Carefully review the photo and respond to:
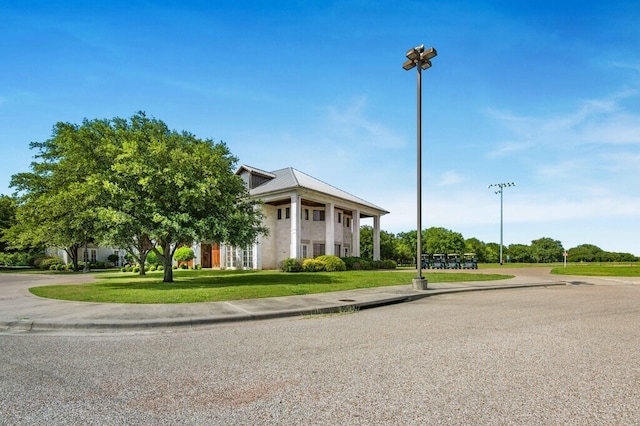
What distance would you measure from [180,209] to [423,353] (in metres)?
13.4

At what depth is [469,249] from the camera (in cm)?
9200

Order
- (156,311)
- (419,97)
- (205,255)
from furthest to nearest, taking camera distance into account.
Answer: (205,255)
(419,97)
(156,311)

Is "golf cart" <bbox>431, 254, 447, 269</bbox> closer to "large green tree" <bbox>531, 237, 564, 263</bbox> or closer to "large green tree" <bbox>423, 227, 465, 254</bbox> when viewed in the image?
"large green tree" <bbox>423, 227, 465, 254</bbox>

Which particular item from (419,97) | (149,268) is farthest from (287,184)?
(419,97)

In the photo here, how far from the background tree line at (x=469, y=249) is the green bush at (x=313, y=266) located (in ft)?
103

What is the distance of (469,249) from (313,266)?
238 ft

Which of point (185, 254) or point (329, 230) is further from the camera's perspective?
point (185, 254)

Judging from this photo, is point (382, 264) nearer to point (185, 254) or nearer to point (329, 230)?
point (329, 230)

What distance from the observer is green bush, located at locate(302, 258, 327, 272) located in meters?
29.5

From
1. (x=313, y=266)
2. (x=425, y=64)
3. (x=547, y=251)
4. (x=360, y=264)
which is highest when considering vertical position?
(x=425, y=64)

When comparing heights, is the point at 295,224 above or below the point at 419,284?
above

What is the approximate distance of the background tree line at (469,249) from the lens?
6418 centimetres

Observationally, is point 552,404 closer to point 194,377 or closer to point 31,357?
point 194,377

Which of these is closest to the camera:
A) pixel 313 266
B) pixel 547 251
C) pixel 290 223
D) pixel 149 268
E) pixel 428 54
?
pixel 428 54
